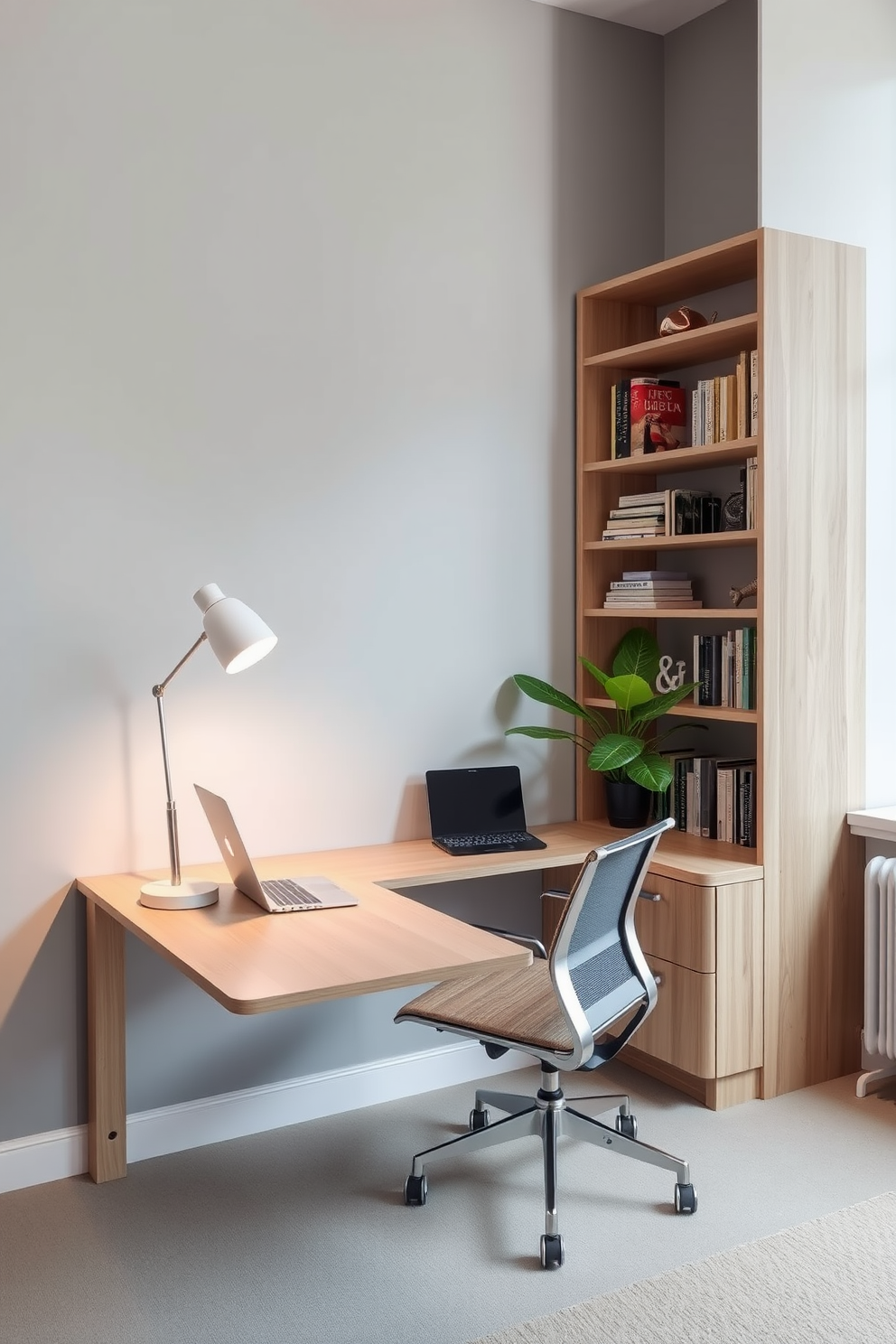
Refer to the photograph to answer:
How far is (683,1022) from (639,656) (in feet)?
3.58

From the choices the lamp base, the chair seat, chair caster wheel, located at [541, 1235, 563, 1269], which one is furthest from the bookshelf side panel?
the lamp base

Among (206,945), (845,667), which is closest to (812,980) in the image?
(845,667)

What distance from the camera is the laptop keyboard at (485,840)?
3.23m

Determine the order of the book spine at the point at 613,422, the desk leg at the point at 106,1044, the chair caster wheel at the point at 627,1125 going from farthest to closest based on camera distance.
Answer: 1. the book spine at the point at 613,422
2. the chair caster wheel at the point at 627,1125
3. the desk leg at the point at 106,1044

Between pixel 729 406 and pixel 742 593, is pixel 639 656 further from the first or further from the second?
pixel 729 406

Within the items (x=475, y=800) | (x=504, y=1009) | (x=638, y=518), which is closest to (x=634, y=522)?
(x=638, y=518)

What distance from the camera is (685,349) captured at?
3.44 m

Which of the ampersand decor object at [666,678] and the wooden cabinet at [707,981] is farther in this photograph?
the ampersand decor object at [666,678]

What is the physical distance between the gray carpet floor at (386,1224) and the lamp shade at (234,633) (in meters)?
1.26

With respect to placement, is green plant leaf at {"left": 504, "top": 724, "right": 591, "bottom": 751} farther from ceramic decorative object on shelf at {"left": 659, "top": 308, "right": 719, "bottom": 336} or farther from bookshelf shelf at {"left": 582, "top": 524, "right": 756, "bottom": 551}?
ceramic decorative object on shelf at {"left": 659, "top": 308, "right": 719, "bottom": 336}

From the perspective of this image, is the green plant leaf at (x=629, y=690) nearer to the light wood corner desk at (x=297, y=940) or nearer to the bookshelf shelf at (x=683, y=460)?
the light wood corner desk at (x=297, y=940)

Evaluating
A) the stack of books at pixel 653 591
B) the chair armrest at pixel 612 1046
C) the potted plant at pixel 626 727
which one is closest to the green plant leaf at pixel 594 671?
the potted plant at pixel 626 727

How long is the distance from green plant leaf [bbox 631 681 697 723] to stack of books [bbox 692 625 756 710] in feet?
0.16

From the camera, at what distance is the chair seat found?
2.50m
